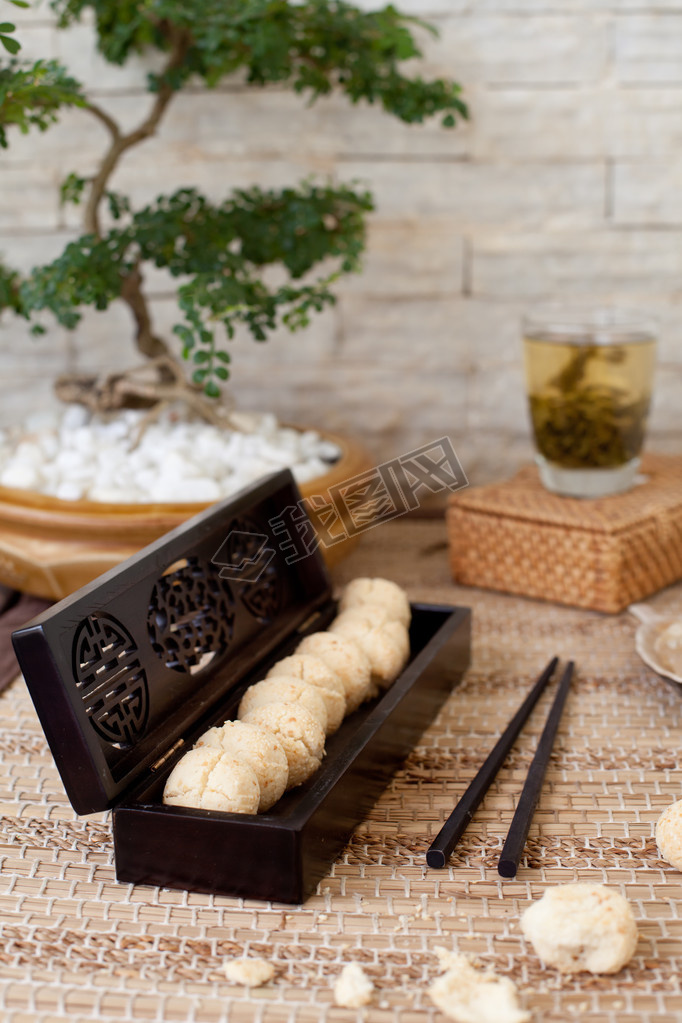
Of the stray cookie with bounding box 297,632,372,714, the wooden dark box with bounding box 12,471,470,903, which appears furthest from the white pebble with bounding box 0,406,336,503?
the stray cookie with bounding box 297,632,372,714

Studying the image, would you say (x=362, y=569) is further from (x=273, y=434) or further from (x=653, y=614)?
(x=653, y=614)

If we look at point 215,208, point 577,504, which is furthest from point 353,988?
point 215,208

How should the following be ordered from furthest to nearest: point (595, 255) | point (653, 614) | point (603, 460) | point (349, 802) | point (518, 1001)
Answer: point (595, 255), point (603, 460), point (653, 614), point (349, 802), point (518, 1001)

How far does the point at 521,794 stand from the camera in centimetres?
73

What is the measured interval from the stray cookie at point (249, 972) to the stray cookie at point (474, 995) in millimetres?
97

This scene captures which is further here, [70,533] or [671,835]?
[70,533]

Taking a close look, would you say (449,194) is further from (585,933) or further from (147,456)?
(585,933)

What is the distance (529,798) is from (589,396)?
61cm

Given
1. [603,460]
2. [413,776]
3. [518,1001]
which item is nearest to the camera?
[518,1001]

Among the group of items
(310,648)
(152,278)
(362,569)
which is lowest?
(362,569)

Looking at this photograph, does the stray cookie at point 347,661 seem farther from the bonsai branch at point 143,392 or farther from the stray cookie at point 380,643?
the bonsai branch at point 143,392

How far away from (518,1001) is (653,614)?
0.65 m

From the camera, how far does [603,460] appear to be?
3.96ft

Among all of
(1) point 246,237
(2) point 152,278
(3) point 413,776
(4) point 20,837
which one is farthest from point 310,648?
(2) point 152,278
